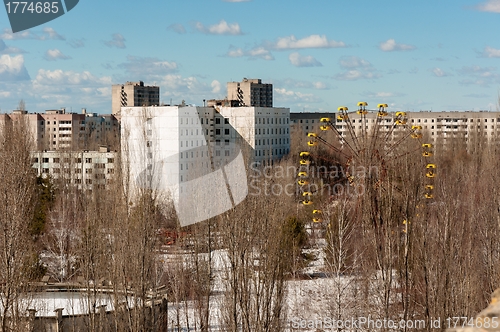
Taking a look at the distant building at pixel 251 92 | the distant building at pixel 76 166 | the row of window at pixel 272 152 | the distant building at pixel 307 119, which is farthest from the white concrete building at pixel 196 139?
the distant building at pixel 251 92

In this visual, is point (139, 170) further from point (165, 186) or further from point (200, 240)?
point (165, 186)

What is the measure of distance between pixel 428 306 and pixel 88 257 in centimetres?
752

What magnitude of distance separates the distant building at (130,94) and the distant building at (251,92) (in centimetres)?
866

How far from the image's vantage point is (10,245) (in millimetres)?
12883

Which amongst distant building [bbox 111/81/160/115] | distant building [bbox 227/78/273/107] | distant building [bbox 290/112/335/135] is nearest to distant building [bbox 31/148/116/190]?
distant building [bbox 290/112/335/135]

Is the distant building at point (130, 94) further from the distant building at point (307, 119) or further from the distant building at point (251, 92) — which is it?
the distant building at point (307, 119)

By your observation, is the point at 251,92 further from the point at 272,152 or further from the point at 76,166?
the point at 76,166

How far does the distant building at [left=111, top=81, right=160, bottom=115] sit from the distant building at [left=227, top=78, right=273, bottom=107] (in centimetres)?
866

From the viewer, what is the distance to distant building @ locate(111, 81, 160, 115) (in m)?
74.9

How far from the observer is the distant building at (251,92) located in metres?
72.1

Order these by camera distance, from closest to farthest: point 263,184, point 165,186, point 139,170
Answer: point 263,184, point 139,170, point 165,186

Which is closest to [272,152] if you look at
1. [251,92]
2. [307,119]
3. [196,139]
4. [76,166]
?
[196,139]

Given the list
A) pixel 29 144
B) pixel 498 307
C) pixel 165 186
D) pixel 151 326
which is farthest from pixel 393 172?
pixel 165 186

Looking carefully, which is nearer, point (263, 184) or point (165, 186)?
point (263, 184)
